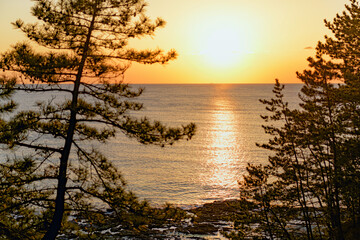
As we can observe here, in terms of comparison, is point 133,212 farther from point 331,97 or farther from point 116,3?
point 331,97

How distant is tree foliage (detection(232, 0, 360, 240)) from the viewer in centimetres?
1108

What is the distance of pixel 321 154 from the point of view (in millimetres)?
11773

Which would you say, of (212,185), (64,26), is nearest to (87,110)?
(64,26)

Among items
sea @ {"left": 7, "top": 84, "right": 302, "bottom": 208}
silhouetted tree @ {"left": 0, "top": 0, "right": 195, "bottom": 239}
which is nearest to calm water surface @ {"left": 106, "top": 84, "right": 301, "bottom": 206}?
sea @ {"left": 7, "top": 84, "right": 302, "bottom": 208}

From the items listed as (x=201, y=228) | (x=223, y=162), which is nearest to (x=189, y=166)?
(x=223, y=162)

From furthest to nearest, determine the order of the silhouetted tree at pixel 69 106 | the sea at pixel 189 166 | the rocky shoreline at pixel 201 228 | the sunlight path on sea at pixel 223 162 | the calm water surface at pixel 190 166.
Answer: the sunlight path on sea at pixel 223 162 < the calm water surface at pixel 190 166 < the sea at pixel 189 166 < the rocky shoreline at pixel 201 228 < the silhouetted tree at pixel 69 106

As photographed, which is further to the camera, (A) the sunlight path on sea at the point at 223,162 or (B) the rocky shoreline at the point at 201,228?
(A) the sunlight path on sea at the point at 223,162

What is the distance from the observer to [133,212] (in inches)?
399

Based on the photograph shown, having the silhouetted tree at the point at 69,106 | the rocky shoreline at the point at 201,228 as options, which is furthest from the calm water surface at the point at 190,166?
the silhouetted tree at the point at 69,106

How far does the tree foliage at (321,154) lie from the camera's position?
11078mm

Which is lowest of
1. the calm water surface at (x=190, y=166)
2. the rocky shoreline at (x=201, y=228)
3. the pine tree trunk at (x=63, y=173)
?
the rocky shoreline at (x=201, y=228)

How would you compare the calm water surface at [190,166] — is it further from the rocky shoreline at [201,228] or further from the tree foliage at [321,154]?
the tree foliage at [321,154]

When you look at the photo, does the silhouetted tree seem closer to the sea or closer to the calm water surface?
the sea

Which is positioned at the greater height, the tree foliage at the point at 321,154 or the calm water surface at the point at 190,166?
the tree foliage at the point at 321,154
